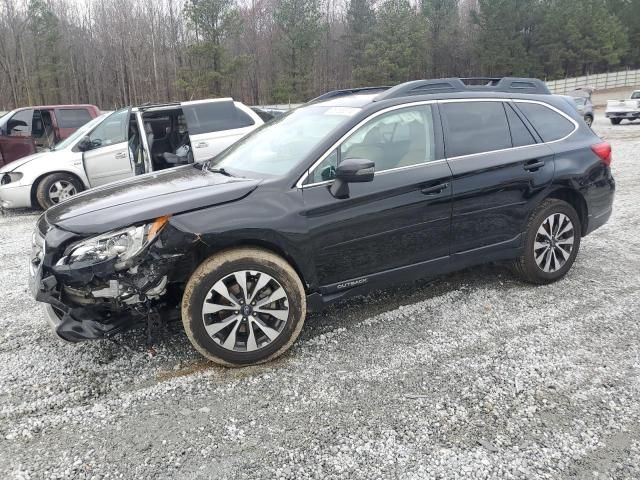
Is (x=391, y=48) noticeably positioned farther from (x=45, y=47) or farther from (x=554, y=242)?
(x=554, y=242)

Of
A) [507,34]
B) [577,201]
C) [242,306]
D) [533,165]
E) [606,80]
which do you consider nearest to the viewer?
[242,306]

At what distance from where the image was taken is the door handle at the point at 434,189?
3682 millimetres

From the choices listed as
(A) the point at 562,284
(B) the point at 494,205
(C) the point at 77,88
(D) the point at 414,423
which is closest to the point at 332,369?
(D) the point at 414,423

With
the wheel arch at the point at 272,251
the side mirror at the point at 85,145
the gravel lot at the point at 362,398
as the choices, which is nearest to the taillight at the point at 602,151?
the gravel lot at the point at 362,398

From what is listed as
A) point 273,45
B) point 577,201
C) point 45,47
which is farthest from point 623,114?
point 45,47

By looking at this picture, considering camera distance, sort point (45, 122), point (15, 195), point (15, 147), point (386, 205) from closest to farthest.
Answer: point (386, 205) < point (15, 195) < point (15, 147) < point (45, 122)

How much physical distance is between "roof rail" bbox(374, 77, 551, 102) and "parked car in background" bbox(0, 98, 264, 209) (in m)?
4.62

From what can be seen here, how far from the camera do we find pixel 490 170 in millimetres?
3998

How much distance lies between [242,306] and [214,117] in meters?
5.90

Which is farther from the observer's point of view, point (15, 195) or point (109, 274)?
point (15, 195)

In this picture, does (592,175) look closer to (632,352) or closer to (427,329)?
(632,352)

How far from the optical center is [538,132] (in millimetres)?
4367

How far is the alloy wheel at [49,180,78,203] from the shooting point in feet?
27.2

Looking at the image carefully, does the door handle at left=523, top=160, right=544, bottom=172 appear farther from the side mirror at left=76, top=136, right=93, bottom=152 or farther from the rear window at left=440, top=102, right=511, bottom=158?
the side mirror at left=76, top=136, right=93, bottom=152
